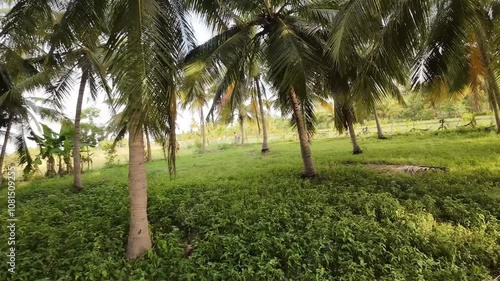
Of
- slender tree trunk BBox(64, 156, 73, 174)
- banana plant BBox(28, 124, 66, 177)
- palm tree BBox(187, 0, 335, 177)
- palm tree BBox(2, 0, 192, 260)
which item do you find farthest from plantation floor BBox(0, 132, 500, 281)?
slender tree trunk BBox(64, 156, 73, 174)

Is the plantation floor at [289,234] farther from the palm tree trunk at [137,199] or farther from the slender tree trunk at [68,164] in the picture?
the slender tree trunk at [68,164]

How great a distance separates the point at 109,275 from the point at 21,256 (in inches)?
55.9

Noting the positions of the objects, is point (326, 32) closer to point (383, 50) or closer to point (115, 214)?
point (383, 50)

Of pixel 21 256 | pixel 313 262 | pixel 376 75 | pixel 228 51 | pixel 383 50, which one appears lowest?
pixel 313 262

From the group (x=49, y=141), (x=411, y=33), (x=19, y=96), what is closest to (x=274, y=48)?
(x=411, y=33)

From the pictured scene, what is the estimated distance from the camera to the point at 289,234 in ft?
13.2

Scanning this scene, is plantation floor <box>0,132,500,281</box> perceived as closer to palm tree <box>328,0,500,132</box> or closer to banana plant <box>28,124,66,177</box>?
palm tree <box>328,0,500,132</box>

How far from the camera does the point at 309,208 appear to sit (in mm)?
4988

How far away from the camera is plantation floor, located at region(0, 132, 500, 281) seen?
11.1 feet

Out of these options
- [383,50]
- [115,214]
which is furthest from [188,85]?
[383,50]

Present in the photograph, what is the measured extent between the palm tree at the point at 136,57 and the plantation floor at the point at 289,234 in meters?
0.61

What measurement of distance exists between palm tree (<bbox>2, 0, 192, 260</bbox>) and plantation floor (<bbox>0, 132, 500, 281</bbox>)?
613 mm

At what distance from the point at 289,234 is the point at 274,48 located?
13.8ft

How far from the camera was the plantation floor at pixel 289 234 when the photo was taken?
3374mm
